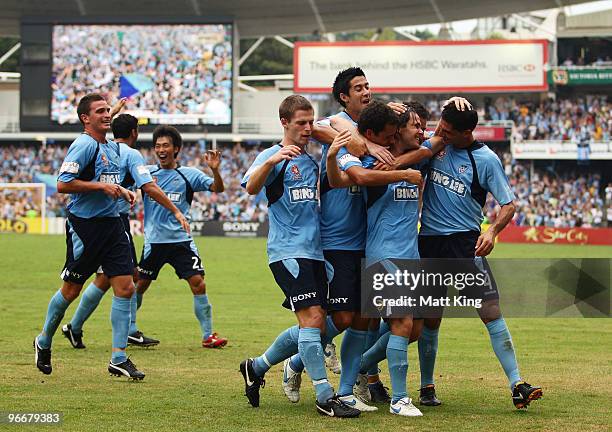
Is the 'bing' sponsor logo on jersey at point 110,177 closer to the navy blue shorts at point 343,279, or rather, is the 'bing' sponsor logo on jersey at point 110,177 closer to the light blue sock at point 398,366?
the navy blue shorts at point 343,279

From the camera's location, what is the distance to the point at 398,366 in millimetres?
7891

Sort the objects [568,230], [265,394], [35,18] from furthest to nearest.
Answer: [35,18], [568,230], [265,394]

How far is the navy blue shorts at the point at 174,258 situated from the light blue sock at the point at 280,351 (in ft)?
15.1

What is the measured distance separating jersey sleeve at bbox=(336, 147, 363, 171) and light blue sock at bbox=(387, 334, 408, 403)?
1.39 metres

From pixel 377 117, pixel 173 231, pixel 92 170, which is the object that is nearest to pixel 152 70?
pixel 173 231

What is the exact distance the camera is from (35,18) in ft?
192

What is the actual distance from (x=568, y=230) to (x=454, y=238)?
124 ft

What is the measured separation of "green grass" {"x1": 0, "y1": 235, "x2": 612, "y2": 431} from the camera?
7500 millimetres

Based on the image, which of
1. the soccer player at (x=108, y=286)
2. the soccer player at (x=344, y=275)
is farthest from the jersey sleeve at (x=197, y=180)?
the soccer player at (x=344, y=275)

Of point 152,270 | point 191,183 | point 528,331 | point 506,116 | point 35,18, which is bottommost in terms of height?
point 528,331

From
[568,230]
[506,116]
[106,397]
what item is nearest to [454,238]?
[106,397]

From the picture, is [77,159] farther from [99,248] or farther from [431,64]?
[431,64]

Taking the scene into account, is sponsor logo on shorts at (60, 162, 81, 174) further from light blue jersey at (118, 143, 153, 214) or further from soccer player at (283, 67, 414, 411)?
soccer player at (283, 67, 414, 411)

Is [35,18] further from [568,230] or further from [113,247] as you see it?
[113,247]
